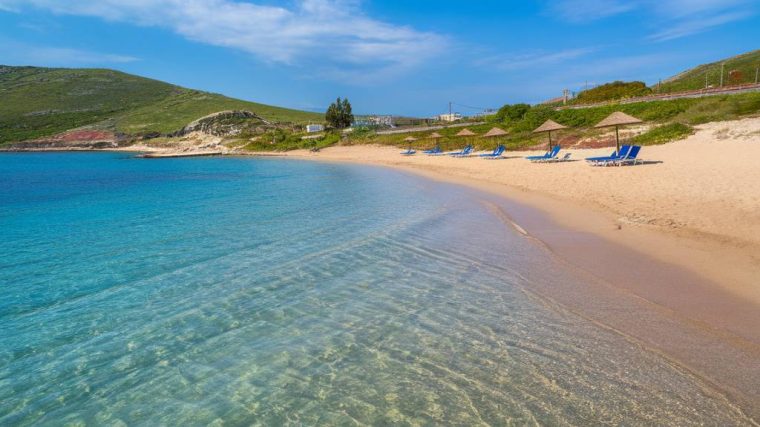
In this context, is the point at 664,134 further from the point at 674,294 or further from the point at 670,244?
the point at 674,294

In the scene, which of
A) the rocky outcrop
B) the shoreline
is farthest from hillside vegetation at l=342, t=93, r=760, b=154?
the rocky outcrop

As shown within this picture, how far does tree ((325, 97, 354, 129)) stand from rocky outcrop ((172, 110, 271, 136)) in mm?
23769

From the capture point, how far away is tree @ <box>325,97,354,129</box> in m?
74.0

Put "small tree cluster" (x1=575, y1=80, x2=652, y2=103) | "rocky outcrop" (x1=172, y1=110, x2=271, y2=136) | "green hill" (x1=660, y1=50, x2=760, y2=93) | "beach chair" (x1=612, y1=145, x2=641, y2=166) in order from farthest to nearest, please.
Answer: "rocky outcrop" (x1=172, y1=110, x2=271, y2=136), "green hill" (x1=660, y1=50, x2=760, y2=93), "small tree cluster" (x1=575, y1=80, x2=652, y2=103), "beach chair" (x1=612, y1=145, x2=641, y2=166)

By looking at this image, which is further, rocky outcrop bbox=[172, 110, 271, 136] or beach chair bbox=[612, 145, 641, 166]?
rocky outcrop bbox=[172, 110, 271, 136]

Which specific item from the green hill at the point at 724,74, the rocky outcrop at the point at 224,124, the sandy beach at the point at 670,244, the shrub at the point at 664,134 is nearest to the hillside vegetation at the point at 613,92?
the green hill at the point at 724,74

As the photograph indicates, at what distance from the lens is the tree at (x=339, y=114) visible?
7400 centimetres

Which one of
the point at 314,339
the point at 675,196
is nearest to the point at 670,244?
the point at 675,196

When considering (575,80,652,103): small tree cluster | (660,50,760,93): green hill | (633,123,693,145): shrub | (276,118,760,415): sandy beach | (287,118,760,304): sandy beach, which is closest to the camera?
(276,118,760,415): sandy beach

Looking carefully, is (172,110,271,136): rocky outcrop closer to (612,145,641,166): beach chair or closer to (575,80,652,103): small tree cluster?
(575,80,652,103): small tree cluster

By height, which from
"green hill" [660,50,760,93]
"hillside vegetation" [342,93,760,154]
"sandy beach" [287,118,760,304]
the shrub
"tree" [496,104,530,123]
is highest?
"green hill" [660,50,760,93]

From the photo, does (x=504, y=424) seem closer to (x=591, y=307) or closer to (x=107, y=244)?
(x=591, y=307)

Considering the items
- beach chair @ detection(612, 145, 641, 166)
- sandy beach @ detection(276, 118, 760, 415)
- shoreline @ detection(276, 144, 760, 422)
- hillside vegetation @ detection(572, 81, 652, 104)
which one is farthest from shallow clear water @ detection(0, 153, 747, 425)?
hillside vegetation @ detection(572, 81, 652, 104)

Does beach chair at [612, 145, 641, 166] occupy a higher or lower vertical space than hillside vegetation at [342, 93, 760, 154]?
lower
